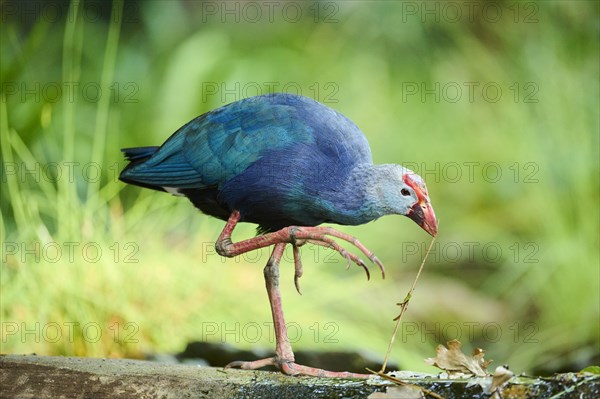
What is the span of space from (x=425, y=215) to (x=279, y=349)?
0.81 meters

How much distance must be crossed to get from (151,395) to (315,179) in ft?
3.41

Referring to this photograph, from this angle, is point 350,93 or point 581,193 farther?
point 350,93

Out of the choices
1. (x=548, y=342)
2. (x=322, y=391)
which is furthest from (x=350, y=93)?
(x=322, y=391)

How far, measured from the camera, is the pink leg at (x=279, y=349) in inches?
141

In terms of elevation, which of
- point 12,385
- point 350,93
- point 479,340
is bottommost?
point 479,340

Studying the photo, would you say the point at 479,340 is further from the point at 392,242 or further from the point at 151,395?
the point at 151,395

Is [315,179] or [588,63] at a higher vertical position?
[588,63]

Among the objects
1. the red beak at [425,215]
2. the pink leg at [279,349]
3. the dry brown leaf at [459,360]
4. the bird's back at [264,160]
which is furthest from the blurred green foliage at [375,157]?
the dry brown leaf at [459,360]

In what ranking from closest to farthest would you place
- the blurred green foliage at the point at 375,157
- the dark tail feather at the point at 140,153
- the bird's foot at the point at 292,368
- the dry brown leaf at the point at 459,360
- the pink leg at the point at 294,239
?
the dry brown leaf at the point at 459,360 < the pink leg at the point at 294,239 < the bird's foot at the point at 292,368 < the dark tail feather at the point at 140,153 < the blurred green foliage at the point at 375,157

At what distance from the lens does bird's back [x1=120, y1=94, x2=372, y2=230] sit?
360cm

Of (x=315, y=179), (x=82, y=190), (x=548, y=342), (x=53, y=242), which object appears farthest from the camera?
(x=82, y=190)

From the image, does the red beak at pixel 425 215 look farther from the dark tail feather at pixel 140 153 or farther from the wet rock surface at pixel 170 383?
the dark tail feather at pixel 140 153

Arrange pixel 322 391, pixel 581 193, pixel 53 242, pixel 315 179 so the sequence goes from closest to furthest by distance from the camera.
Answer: pixel 322 391
pixel 315 179
pixel 53 242
pixel 581 193

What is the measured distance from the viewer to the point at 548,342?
20.4 ft
